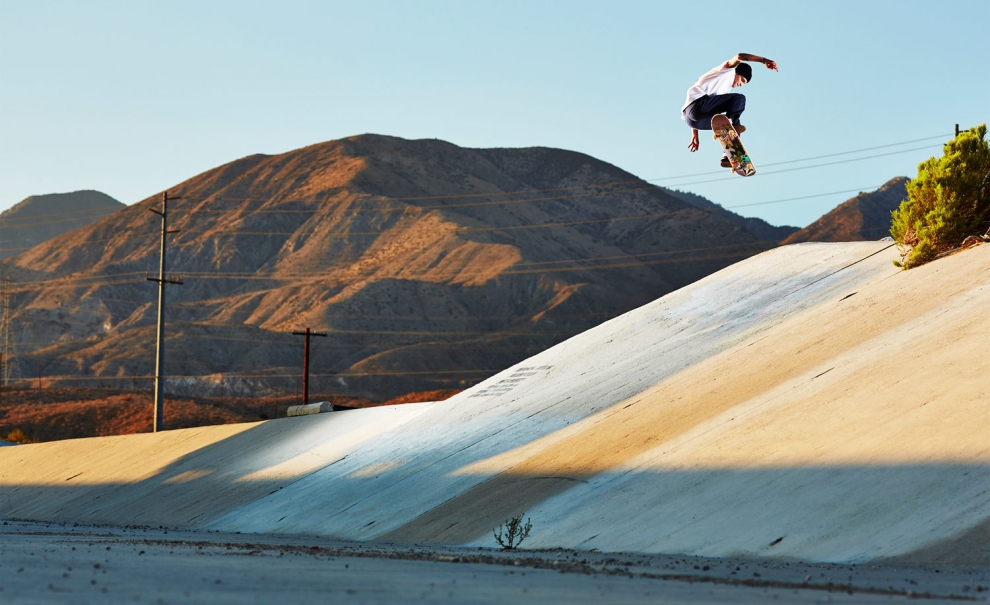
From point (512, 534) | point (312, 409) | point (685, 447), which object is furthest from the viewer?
point (312, 409)

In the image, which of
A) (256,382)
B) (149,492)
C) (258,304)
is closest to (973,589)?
(149,492)

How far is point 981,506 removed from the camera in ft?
43.7

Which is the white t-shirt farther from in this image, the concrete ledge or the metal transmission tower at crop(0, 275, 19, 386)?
the metal transmission tower at crop(0, 275, 19, 386)

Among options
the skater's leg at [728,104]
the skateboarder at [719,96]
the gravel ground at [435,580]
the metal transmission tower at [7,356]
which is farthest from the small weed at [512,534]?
the metal transmission tower at [7,356]

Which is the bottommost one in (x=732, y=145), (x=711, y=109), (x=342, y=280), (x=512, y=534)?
(x=512, y=534)

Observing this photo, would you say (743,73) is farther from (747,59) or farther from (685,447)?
(685,447)

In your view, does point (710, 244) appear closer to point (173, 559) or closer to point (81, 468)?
point (81, 468)

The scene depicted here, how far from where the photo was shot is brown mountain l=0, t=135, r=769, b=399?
11656 cm

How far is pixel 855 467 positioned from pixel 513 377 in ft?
54.3

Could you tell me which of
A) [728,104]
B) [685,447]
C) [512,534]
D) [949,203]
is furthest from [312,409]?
[728,104]

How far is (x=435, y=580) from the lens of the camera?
369 inches

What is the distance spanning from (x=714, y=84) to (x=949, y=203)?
13479 millimetres

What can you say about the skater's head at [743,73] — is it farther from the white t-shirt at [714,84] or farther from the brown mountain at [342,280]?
the brown mountain at [342,280]

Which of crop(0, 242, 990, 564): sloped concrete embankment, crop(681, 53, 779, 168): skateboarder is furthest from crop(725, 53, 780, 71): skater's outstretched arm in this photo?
crop(0, 242, 990, 564): sloped concrete embankment
